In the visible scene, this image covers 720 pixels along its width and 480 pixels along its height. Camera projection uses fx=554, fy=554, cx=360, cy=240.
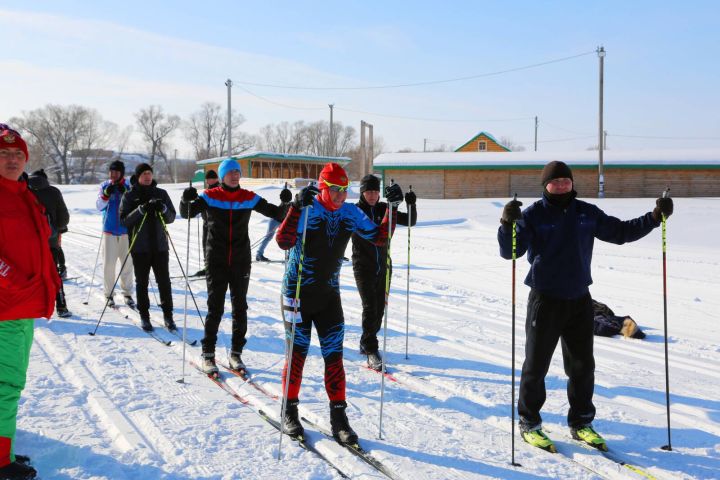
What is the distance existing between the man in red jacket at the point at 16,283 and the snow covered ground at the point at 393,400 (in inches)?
14.9

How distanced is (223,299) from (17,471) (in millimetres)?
2482

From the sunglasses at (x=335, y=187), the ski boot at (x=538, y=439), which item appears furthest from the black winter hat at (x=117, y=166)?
the ski boot at (x=538, y=439)

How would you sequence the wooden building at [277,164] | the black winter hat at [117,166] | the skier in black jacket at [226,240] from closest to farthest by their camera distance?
the skier in black jacket at [226,240], the black winter hat at [117,166], the wooden building at [277,164]

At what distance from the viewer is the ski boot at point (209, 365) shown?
17.1 feet

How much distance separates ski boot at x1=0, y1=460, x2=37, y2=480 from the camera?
320 cm

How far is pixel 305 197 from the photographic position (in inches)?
148

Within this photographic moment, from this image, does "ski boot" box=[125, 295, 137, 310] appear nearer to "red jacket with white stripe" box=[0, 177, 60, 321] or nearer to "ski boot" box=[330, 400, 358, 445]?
"red jacket with white stripe" box=[0, 177, 60, 321]

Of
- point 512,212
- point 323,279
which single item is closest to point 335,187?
point 323,279

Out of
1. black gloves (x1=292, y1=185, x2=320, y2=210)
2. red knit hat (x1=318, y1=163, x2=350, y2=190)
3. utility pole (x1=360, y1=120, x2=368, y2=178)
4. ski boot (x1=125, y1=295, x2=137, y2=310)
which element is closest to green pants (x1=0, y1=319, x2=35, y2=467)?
black gloves (x1=292, y1=185, x2=320, y2=210)

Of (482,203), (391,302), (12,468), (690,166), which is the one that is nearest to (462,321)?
(391,302)

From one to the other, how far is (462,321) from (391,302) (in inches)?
52.1

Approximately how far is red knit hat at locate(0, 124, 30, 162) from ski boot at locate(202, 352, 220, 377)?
8.46 feet

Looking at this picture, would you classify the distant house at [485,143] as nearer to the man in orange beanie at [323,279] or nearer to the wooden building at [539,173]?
the wooden building at [539,173]

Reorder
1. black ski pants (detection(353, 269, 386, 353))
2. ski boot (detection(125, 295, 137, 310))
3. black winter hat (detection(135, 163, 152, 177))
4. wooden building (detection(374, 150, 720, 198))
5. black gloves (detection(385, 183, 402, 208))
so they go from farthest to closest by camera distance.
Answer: wooden building (detection(374, 150, 720, 198)) < ski boot (detection(125, 295, 137, 310)) < black winter hat (detection(135, 163, 152, 177)) < black ski pants (detection(353, 269, 386, 353)) < black gloves (detection(385, 183, 402, 208))
